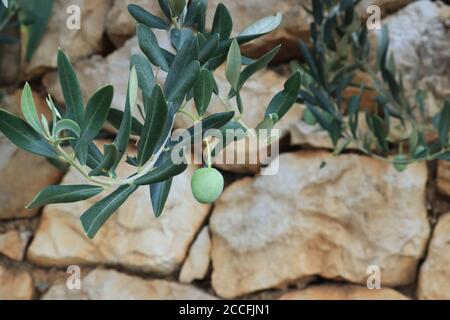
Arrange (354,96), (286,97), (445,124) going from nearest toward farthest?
(286,97)
(445,124)
(354,96)

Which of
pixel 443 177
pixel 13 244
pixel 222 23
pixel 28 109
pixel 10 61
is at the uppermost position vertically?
pixel 10 61

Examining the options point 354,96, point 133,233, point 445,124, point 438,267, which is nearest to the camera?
point 445,124

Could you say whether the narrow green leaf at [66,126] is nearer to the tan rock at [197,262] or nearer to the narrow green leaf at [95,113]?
the narrow green leaf at [95,113]

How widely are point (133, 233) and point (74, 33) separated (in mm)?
563

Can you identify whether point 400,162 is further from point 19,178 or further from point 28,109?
point 19,178

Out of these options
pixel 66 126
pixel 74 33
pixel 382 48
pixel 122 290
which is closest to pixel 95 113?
pixel 66 126

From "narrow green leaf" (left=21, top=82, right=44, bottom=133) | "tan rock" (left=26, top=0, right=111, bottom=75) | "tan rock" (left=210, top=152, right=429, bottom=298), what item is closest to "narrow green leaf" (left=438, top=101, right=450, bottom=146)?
"tan rock" (left=210, top=152, right=429, bottom=298)

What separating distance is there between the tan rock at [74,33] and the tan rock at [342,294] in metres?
0.83

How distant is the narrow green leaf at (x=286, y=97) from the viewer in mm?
615

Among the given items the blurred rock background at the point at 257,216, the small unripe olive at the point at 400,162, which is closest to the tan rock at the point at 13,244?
the blurred rock background at the point at 257,216

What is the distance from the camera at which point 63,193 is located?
546 millimetres

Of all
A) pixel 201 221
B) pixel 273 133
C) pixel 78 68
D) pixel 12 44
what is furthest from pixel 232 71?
pixel 12 44

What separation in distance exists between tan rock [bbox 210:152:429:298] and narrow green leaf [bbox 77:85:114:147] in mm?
961

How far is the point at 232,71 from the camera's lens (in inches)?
23.8
